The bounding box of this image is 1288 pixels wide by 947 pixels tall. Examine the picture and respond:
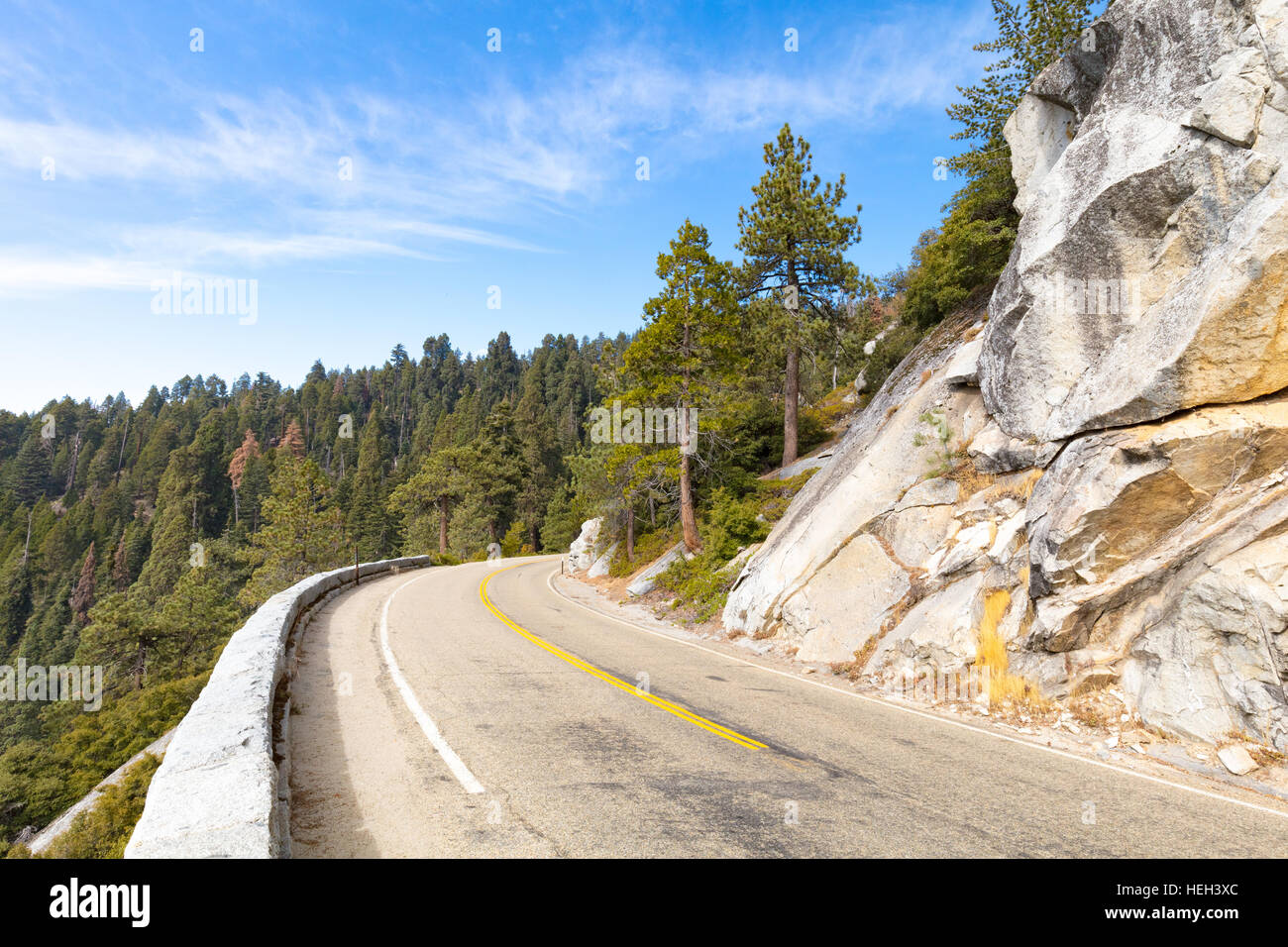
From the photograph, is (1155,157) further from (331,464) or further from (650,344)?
(331,464)

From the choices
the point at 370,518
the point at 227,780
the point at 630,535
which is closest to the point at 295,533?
the point at 630,535

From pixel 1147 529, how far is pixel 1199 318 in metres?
2.99

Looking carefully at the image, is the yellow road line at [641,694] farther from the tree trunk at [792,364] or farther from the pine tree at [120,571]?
the pine tree at [120,571]

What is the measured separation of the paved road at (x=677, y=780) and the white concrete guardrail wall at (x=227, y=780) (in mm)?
579

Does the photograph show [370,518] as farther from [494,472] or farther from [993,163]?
[993,163]

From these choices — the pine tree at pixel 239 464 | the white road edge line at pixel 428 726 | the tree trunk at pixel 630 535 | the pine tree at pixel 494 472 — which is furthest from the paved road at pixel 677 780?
the pine tree at pixel 239 464

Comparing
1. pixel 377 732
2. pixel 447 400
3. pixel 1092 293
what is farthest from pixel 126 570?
pixel 1092 293

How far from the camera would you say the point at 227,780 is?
Result: 4.18 m

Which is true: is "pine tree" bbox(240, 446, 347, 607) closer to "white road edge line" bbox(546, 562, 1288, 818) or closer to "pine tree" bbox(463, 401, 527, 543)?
"pine tree" bbox(463, 401, 527, 543)

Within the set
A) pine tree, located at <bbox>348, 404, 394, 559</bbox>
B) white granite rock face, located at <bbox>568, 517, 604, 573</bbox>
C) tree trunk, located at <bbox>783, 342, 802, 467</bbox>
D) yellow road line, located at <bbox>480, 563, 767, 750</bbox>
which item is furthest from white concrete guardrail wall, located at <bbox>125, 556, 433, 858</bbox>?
pine tree, located at <bbox>348, 404, 394, 559</bbox>

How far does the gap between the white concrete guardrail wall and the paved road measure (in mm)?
579

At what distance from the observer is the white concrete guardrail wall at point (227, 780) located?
3391 mm

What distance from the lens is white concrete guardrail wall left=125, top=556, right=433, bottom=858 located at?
3391 millimetres
